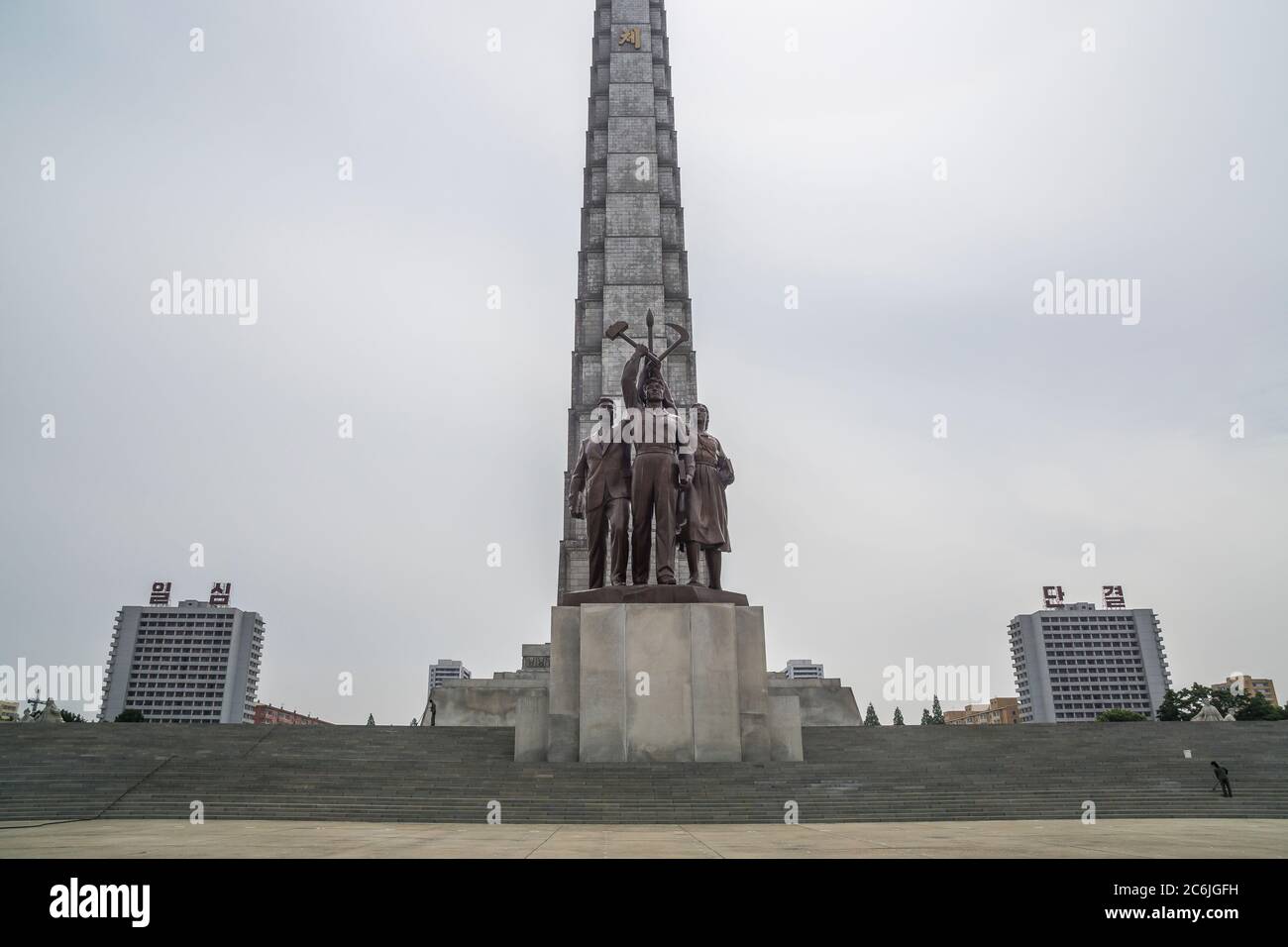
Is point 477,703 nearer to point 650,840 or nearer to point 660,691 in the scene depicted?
point 660,691

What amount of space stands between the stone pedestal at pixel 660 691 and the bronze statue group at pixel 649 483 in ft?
3.55

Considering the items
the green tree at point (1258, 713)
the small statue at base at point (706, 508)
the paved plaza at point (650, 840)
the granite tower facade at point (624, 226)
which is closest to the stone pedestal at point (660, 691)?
the small statue at base at point (706, 508)

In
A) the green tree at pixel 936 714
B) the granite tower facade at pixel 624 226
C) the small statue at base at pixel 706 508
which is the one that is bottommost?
the green tree at pixel 936 714

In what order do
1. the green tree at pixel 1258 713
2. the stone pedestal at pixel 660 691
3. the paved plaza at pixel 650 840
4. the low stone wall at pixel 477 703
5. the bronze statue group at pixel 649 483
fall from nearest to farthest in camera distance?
the paved plaza at pixel 650 840
the stone pedestal at pixel 660 691
the bronze statue group at pixel 649 483
the low stone wall at pixel 477 703
the green tree at pixel 1258 713

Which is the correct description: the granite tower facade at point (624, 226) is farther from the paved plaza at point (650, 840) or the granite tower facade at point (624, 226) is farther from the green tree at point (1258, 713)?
the green tree at point (1258, 713)

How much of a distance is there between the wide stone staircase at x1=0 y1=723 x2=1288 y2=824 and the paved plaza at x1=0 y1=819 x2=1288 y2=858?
1.06 metres

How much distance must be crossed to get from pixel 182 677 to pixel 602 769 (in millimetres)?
123013

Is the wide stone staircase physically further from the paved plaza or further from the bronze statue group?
the bronze statue group

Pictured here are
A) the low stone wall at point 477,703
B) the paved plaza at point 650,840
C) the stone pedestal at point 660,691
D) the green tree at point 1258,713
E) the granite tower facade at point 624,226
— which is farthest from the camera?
the green tree at point 1258,713

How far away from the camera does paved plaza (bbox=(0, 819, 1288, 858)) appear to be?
503 centimetres

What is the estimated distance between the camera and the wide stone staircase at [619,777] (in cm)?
983

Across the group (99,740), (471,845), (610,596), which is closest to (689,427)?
(610,596)

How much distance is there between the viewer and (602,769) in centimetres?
1233
